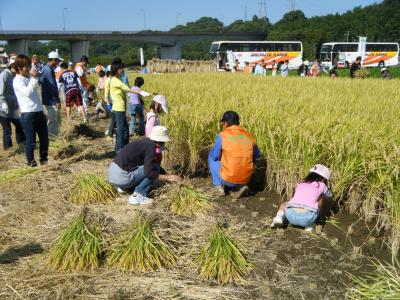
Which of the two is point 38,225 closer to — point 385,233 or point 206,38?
point 385,233

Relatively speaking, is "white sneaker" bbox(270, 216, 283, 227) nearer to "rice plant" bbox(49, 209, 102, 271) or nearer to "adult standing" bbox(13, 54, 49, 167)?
"rice plant" bbox(49, 209, 102, 271)

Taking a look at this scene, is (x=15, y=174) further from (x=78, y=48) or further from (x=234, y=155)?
(x=78, y=48)

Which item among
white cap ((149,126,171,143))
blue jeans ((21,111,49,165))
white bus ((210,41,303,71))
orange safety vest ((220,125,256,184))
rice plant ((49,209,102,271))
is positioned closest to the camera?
rice plant ((49,209,102,271))

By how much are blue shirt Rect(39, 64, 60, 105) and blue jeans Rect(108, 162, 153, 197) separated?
10.1 ft

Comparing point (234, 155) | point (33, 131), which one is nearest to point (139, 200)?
point (234, 155)

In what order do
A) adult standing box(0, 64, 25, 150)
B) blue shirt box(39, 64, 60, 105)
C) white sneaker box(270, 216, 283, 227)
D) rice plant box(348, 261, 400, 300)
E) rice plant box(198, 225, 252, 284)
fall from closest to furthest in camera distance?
1. rice plant box(348, 261, 400, 300)
2. rice plant box(198, 225, 252, 284)
3. white sneaker box(270, 216, 283, 227)
4. adult standing box(0, 64, 25, 150)
5. blue shirt box(39, 64, 60, 105)

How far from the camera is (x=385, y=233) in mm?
3379

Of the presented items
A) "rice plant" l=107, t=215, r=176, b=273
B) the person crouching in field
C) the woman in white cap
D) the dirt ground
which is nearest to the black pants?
the person crouching in field

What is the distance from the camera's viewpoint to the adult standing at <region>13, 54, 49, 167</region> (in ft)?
16.7

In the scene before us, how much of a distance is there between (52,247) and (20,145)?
4518 millimetres

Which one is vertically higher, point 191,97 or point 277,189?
point 191,97

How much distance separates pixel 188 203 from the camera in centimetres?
402

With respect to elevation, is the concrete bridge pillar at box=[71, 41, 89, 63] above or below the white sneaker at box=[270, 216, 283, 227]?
above

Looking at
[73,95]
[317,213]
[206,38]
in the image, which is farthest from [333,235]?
[206,38]
